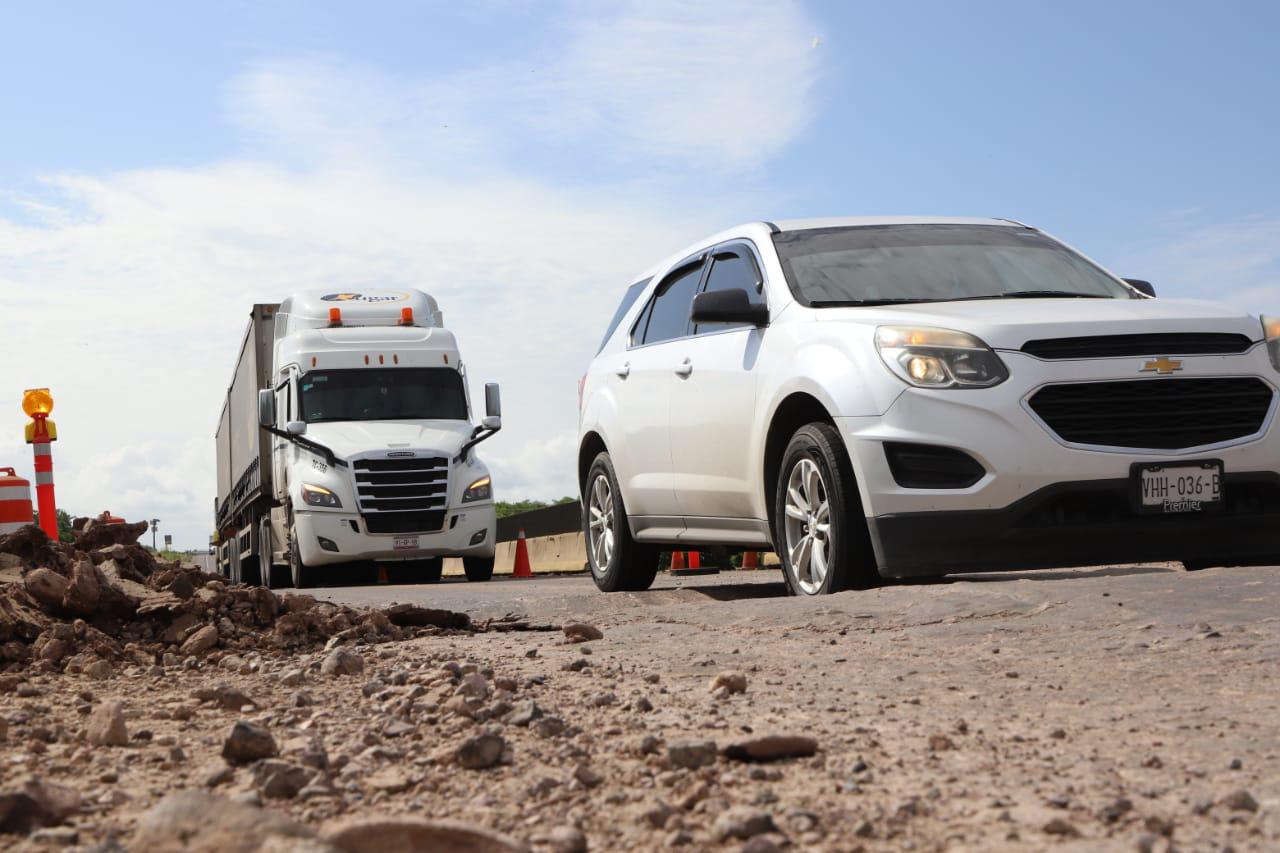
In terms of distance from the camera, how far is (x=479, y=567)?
18.6 metres

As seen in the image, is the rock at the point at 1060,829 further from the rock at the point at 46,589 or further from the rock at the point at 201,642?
the rock at the point at 46,589

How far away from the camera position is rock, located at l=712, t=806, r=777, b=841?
2951 mm

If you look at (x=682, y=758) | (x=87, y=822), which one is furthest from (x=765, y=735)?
(x=87, y=822)

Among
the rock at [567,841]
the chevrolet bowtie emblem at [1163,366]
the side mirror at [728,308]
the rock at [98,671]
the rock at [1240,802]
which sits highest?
the side mirror at [728,308]

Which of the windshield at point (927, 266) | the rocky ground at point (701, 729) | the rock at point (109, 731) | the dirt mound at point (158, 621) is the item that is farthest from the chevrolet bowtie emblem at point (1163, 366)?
the rock at point (109, 731)

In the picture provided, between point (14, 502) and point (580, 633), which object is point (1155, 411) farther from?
point (14, 502)

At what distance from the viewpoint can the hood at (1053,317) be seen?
21.8 feet

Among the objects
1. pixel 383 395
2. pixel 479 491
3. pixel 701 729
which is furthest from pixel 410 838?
pixel 383 395

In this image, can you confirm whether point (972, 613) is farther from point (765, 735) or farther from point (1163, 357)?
point (765, 735)

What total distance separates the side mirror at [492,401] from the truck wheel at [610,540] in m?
8.19

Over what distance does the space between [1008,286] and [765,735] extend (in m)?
4.64

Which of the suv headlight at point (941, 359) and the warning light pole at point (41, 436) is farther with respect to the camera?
the warning light pole at point (41, 436)

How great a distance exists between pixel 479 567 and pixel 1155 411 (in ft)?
41.7

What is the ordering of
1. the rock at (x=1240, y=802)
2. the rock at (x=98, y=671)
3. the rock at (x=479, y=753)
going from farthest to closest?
1. the rock at (x=98, y=671)
2. the rock at (x=479, y=753)
3. the rock at (x=1240, y=802)
